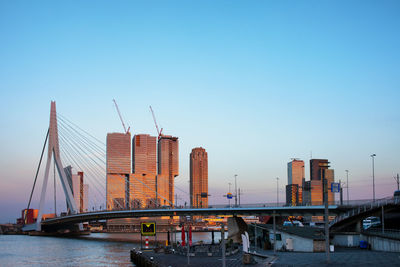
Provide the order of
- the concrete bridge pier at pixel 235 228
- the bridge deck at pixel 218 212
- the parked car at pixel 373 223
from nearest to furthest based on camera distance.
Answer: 1. the parked car at pixel 373 223
2. the bridge deck at pixel 218 212
3. the concrete bridge pier at pixel 235 228

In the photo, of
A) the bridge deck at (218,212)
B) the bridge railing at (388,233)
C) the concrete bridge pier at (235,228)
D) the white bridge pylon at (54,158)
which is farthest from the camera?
the white bridge pylon at (54,158)

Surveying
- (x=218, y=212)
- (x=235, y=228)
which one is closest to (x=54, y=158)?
(x=218, y=212)

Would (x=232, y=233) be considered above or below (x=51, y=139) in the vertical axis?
below

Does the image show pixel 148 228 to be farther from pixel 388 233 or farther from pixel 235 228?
pixel 235 228

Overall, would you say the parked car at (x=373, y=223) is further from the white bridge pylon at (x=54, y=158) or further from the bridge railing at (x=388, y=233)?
the white bridge pylon at (x=54, y=158)

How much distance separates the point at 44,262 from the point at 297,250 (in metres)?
36.7

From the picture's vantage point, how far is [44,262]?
67.8 m

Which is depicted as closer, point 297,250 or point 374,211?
Result: point 297,250

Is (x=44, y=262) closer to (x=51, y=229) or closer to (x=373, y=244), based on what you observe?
(x=373, y=244)

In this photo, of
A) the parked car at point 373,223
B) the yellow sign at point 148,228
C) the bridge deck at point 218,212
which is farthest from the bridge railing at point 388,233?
the yellow sign at point 148,228

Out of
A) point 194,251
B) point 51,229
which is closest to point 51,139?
point 51,229

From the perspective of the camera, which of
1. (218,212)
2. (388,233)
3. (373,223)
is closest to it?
(388,233)

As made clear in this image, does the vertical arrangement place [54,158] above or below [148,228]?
above

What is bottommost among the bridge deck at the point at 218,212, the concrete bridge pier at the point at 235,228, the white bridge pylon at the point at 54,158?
the concrete bridge pier at the point at 235,228
